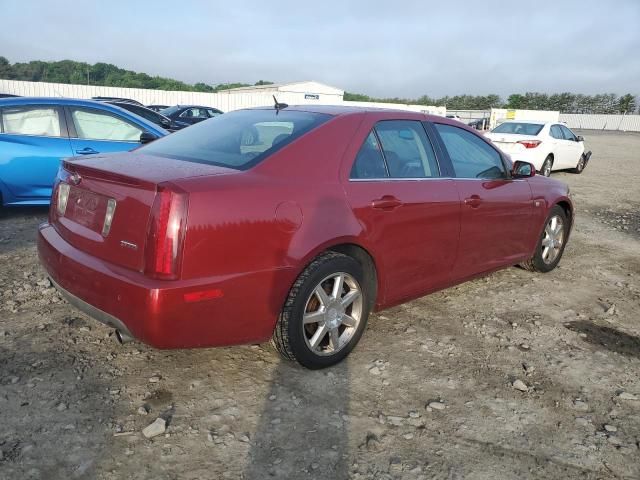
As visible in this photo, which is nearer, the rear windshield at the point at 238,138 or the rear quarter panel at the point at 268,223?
the rear quarter panel at the point at 268,223

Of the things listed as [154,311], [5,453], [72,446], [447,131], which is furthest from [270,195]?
[447,131]

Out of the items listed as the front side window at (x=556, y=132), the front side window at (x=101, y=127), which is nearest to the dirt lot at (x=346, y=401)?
the front side window at (x=101, y=127)

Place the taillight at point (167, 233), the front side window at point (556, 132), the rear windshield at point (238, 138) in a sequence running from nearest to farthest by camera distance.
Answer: the taillight at point (167, 233)
the rear windshield at point (238, 138)
the front side window at point (556, 132)

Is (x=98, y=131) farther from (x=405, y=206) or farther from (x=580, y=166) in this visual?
(x=580, y=166)

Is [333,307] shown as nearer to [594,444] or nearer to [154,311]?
[154,311]

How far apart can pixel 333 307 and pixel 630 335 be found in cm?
245

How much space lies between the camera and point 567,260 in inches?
235

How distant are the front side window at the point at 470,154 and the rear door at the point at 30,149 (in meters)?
4.58

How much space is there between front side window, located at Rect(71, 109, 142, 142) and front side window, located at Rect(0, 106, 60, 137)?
0.76 ft

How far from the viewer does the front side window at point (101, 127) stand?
645 centimetres

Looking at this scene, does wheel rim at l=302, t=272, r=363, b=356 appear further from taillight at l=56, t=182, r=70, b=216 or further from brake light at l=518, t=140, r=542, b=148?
brake light at l=518, t=140, r=542, b=148

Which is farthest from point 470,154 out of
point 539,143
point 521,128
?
point 521,128

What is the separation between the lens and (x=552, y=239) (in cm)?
531

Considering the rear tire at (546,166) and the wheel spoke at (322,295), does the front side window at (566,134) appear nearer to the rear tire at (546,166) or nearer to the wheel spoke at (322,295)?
the rear tire at (546,166)
